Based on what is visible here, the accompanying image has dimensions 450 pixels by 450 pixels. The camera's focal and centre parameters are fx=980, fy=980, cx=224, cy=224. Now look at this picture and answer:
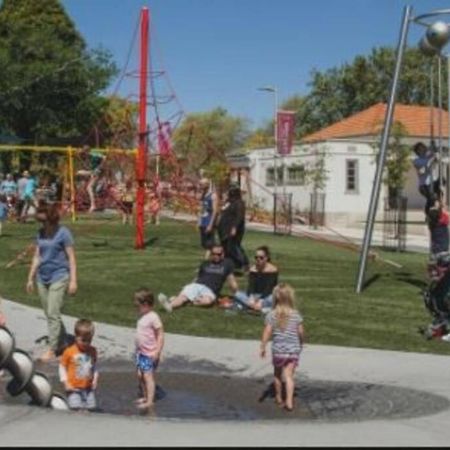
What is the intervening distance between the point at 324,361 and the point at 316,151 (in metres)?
34.5

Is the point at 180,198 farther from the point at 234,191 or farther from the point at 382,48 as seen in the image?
the point at 382,48

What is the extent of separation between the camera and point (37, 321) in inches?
488

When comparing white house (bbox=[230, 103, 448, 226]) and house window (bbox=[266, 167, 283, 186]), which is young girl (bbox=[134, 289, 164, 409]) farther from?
house window (bbox=[266, 167, 283, 186])

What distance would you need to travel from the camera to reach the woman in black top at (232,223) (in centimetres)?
1716

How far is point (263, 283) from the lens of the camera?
Answer: 13.8m

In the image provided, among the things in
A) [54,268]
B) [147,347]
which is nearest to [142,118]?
[54,268]

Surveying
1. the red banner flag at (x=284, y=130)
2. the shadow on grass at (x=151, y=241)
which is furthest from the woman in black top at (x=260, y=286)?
the red banner flag at (x=284, y=130)

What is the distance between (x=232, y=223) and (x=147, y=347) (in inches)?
334

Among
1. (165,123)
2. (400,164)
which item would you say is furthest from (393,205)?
(165,123)

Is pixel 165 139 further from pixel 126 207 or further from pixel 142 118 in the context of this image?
pixel 126 207

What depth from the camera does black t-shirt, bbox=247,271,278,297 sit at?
1378 cm

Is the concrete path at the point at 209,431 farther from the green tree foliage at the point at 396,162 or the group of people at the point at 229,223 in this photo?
the green tree foliage at the point at 396,162

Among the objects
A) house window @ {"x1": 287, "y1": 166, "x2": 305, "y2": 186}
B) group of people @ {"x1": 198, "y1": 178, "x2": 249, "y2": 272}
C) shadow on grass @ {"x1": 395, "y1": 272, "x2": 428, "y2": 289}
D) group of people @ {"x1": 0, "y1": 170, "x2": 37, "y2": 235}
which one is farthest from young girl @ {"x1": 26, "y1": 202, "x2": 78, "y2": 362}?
house window @ {"x1": 287, "y1": 166, "x2": 305, "y2": 186}

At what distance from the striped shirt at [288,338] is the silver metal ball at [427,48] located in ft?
25.8
